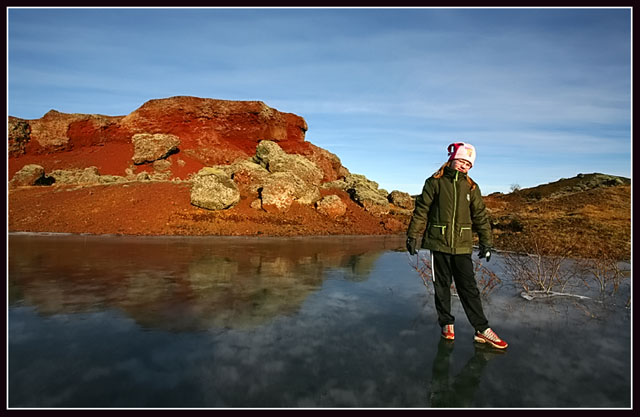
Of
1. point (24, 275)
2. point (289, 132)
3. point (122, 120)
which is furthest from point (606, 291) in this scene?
point (122, 120)

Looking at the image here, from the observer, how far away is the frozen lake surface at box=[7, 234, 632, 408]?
3.11m

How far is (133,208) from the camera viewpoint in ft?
70.6

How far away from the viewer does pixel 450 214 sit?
177 inches

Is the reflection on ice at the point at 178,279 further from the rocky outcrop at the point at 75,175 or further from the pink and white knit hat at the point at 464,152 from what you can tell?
the rocky outcrop at the point at 75,175

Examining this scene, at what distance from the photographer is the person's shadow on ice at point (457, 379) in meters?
3.05

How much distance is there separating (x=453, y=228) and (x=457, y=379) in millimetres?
1727

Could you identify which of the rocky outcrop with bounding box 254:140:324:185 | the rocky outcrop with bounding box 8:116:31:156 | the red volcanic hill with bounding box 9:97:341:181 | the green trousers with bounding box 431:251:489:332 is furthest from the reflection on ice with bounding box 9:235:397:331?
the rocky outcrop with bounding box 8:116:31:156

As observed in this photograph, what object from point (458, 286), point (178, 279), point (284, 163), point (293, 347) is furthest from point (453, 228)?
point (284, 163)

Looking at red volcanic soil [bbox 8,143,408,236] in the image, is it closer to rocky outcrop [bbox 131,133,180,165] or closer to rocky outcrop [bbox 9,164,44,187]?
rocky outcrop [bbox 9,164,44,187]

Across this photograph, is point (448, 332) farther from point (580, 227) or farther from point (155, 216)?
point (155, 216)

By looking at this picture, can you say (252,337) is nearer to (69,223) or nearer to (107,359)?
(107,359)

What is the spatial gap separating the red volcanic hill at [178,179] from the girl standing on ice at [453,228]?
15.5m

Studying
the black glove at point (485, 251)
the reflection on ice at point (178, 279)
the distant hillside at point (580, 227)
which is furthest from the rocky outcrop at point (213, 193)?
the black glove at point (485, 251)

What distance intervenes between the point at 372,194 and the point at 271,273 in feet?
68.6
